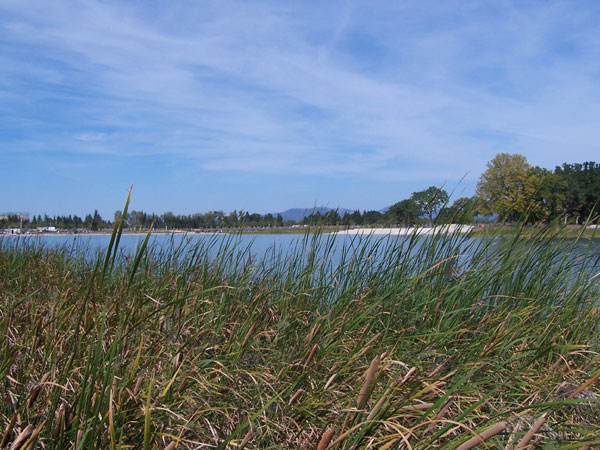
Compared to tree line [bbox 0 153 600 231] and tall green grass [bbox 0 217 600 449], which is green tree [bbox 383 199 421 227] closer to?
tree line [bbox 0 153 600 231]

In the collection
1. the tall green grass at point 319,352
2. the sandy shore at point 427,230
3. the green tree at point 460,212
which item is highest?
the green tree at point 460,212

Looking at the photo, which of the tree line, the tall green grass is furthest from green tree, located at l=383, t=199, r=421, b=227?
the tall green grass

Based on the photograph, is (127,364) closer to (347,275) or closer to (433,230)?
(347,275)

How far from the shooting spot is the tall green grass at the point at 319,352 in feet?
5.04

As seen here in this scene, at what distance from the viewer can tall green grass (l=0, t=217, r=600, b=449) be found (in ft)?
5.04

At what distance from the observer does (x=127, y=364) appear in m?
1.95

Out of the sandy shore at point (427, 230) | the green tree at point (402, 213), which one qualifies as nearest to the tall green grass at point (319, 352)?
the sandy shore at point (427, 230)

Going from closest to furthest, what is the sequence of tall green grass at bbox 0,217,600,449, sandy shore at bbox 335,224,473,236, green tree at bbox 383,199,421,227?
tall green grass at bbox 0,217,600,449 < sandy shore at bbox 335,224,473,236 < green tree at bbox 383,199,421,227

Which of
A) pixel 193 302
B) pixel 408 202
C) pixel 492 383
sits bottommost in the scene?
pixel 492 383

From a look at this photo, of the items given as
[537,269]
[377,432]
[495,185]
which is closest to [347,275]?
[537,269]

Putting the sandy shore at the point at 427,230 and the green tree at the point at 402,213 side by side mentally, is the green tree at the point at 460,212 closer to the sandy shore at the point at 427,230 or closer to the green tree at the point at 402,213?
the sandy shore at the point at 427,230

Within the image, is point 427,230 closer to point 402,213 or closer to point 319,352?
point 402,213

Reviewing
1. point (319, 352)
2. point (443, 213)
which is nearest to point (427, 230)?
point (443, 213)

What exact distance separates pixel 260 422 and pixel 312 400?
0.79 feet
